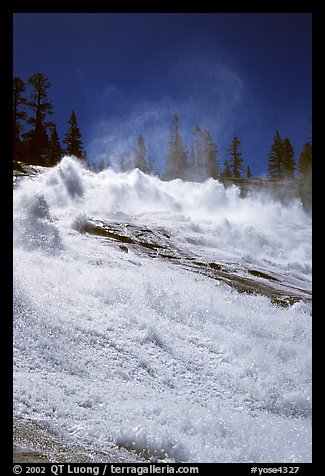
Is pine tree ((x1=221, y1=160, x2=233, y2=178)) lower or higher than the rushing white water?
higher

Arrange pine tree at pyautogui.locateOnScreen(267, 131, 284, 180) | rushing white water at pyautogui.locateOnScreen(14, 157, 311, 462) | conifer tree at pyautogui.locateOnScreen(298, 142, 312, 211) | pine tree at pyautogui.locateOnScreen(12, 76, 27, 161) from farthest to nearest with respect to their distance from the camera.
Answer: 1. pine tree at pyautogui.locateOnScreen(267, 131, 284, 180)
2. conifer tree at pyautogui.locateOnScreen(298, 142, 312, 211)
3. pine tree at pyautogui.locateOnScreen(12, 76, 27, 161)
4. rushing white water at pyautogui.locateOnScreen(14, 157, 311, 462)

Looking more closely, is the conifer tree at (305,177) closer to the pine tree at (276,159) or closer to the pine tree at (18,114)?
the pine tree at (276,159)

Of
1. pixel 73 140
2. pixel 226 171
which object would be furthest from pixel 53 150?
pixel 226 171

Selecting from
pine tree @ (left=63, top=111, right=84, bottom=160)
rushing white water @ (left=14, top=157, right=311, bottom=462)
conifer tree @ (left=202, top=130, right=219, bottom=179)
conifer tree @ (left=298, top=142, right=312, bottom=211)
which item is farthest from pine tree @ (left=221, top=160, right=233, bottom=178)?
rushing white water @ (left=14, top=157, right=311, bottom=462)

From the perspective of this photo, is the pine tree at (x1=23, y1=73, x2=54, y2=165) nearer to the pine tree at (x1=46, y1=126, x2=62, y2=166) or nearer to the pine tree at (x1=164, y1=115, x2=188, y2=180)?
the pine tree at (x1=46, y1=126, x2=62, y2=166)

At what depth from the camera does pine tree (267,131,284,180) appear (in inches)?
1684

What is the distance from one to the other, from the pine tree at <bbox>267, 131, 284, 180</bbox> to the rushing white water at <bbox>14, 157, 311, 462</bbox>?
31.6 m

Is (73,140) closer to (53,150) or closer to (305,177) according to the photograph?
(53,150)

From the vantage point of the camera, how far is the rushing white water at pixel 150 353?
198 inches

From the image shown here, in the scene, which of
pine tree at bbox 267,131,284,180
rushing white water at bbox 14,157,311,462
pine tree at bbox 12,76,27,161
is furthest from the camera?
pine tree at bbox 267,131,284,180

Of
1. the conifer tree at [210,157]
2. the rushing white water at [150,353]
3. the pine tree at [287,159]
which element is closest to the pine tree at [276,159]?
the pine tree at [287,159]

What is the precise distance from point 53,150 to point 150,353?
2749 centimetres

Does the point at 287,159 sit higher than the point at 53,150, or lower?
higher

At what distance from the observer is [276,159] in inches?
1703
